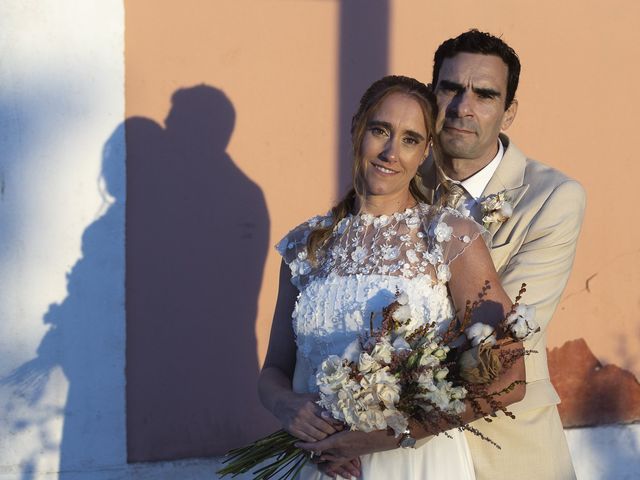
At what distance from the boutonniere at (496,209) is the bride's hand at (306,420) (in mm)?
784

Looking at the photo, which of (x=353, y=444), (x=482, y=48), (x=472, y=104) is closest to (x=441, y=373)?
(x=353, y=444)

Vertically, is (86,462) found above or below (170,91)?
below

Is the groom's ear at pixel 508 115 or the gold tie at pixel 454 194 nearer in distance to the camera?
the gold tie at pixel 454 194

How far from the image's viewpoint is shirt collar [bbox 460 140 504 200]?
130 inches

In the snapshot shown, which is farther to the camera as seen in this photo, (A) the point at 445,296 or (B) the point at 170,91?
(B) the point at 170,91

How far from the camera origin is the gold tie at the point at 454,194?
3164 millimetres

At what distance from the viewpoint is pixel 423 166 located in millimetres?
3443

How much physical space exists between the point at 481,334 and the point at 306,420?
1.99 ft

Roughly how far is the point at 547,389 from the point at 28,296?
2.55 meters

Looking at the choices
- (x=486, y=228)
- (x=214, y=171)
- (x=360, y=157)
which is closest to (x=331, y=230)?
(x=360, y=157)

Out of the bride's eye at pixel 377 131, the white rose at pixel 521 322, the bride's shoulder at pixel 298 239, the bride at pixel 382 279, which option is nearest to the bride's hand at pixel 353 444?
the bride at pixel 382 279

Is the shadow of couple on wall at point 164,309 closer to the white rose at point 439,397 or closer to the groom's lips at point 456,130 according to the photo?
the groom's lips at point 456,130

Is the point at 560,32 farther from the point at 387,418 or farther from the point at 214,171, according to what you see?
the point at 387,418

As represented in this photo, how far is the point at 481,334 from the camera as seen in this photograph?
2533 mm
